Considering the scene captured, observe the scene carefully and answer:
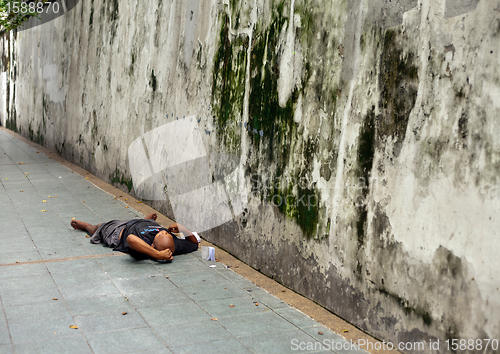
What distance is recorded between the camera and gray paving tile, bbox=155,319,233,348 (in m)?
3.46

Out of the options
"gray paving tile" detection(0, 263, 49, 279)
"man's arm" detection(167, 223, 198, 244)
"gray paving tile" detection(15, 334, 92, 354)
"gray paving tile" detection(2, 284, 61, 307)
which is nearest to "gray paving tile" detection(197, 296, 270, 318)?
"gray paving tile" detection(15, 334, 92, 354)

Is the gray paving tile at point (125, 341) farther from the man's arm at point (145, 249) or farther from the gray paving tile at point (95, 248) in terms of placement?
the gray paving tile at point (95, 248)

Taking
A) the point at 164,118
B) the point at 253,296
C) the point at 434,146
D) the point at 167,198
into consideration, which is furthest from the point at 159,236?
the point at 434,146

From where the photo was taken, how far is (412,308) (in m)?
3.26

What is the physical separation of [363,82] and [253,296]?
200 cm

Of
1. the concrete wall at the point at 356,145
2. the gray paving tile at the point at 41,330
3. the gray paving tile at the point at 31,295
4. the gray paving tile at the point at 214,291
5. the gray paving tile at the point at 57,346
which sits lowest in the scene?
the gray paving tile at the point at 31,295

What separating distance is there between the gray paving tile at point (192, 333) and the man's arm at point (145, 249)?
1426mm

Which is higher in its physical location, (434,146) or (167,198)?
(434,146)

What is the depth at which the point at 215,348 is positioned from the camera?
3.37 meters

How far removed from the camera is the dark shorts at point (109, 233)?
556cm

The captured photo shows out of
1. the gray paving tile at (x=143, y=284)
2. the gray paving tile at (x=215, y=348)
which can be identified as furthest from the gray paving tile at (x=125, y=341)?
the gray paving tile at (x=143, y=284)

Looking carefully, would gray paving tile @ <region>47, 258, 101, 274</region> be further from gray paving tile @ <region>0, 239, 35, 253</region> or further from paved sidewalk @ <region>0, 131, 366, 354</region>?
gray paving tile @ <region>0, 239, 35, 253</region>

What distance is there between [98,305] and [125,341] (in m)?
0.70

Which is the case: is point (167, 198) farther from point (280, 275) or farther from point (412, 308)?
point (412, 308)
